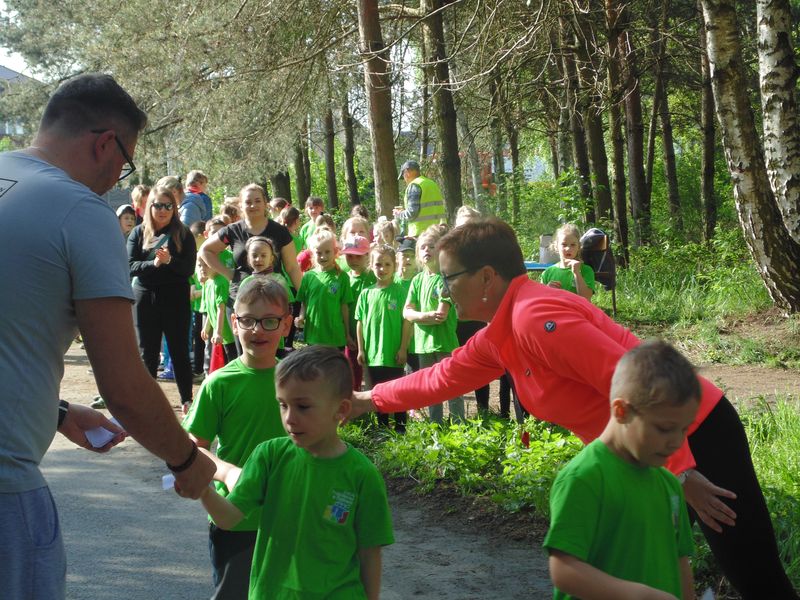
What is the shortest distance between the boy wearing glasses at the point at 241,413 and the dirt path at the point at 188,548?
133cm

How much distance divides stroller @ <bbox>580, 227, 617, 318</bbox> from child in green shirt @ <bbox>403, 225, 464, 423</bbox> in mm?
4202

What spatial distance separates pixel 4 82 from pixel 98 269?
42.0 metres

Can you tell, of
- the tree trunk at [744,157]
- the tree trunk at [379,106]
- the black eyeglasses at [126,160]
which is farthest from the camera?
the tree trunk at [379,106]

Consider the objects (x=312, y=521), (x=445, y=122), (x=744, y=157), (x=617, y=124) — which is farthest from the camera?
(x=617, y=124)

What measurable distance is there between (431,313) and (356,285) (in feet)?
4.83

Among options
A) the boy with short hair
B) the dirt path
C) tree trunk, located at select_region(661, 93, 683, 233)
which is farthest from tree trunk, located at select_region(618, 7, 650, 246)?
the boy with short hair

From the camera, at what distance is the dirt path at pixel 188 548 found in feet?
17.3

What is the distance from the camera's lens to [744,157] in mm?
11172

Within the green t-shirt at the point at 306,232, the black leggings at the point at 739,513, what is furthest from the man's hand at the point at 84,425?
the green t-shirt at the point at 306,232

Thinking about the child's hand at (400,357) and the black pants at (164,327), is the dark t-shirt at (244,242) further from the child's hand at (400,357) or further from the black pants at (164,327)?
the child's hand at (400,357)

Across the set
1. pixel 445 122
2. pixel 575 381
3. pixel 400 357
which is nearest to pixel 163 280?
pixel 400 357

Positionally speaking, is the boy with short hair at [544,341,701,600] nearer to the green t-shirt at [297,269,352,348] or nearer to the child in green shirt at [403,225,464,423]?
the child in green shirt at [403,225,464,423]

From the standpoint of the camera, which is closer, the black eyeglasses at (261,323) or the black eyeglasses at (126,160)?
the black eyeglasses at (126,160)

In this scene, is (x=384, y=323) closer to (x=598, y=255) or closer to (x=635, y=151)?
(x=598, y=255)
